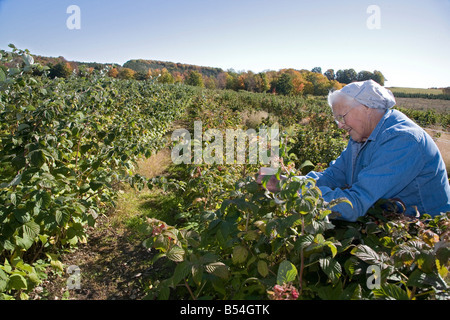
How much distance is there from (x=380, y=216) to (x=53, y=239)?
8.67 feet

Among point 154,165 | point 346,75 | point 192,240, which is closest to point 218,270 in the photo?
point 192,240

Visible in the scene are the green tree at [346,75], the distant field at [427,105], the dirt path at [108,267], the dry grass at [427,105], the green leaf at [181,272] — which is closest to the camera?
the green leaf at [181,272]

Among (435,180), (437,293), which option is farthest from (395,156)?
(437,293)

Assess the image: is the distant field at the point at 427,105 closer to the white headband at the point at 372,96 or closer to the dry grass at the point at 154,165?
the dry grass at the point at 154,165

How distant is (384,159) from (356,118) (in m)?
0.41

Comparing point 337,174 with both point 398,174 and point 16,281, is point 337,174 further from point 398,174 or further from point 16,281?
point 16,281

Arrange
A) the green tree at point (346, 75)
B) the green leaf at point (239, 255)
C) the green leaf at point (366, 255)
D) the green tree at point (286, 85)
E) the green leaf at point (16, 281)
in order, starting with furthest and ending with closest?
the green tree at point (286, 85) < the green tree at point (346, 75) < the green leaf at point (16, 281) < the green leaf at point (239, 255) < the green leaf at point (366, 255)

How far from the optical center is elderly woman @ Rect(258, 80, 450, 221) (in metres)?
1.43

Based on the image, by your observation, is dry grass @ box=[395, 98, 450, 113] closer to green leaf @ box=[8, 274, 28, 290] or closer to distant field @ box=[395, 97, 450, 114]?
distant field @ box=[395, 97, 450, 114]

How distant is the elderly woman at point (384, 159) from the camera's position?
1.43m

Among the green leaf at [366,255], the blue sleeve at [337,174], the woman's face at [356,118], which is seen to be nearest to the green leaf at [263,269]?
the green leaf at [366,255]

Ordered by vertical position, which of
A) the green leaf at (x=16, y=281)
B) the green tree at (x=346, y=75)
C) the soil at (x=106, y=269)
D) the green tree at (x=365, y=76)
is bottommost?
the soil at (x=106, y=269)

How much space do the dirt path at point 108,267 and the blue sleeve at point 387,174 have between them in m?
1.61

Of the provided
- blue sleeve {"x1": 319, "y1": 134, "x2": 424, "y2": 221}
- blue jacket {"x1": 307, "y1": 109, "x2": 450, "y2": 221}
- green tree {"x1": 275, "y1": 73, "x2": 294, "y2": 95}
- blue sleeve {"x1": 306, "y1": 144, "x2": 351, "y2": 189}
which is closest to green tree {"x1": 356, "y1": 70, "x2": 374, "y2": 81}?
green tree {"x1": 275, "y1": 73, "x2": 294, "y2": 95}
